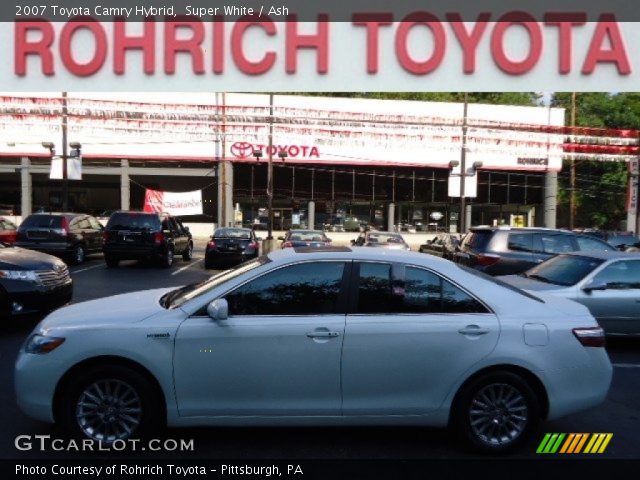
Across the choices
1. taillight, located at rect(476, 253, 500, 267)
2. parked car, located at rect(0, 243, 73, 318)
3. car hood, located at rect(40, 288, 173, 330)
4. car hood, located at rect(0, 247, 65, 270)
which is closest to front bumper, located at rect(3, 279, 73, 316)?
parked car, located at rect(0, 243, 73, 318)

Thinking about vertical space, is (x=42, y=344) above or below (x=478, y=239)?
below

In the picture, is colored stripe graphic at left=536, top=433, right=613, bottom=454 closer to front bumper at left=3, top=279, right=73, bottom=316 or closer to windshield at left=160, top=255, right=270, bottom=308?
windshield at left=160, top=255, right=270, bottom=308

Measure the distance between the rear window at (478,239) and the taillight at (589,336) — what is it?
7835 mm

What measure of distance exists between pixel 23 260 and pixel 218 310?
5.44 metres

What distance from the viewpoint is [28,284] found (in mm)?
7973

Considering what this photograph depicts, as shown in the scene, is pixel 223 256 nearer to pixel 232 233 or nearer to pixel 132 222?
pixel 232 233

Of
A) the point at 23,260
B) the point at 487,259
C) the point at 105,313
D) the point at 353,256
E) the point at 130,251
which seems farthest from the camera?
the point at 130,251

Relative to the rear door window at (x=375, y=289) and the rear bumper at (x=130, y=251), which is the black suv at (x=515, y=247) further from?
the rear bumper at (x=130, y=251)

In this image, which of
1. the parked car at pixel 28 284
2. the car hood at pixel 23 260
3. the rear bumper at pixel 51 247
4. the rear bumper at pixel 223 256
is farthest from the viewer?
the rear bumper at pixel 223 256

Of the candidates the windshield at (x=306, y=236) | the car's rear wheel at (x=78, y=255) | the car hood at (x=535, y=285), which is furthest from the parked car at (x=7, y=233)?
the car hood at (x=535, y=285)

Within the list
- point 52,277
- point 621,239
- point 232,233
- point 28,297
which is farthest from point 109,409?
point 621,239

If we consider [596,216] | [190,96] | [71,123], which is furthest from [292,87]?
[596,216]

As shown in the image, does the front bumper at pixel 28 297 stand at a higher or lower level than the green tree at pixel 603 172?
lower

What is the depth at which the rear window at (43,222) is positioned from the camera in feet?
56.1
